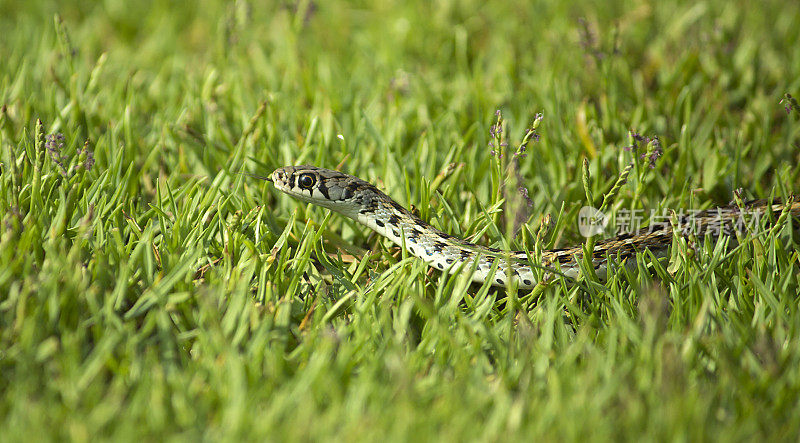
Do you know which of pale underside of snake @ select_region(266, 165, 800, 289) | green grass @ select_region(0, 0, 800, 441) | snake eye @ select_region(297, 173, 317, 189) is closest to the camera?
green grass @ select_region(0, 0, 800, 441)

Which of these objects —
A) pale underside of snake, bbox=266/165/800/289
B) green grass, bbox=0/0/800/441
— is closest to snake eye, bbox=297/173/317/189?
pale underside of snake, bbox=266/165/800/289

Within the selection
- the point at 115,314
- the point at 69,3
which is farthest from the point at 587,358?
the point at 69,3

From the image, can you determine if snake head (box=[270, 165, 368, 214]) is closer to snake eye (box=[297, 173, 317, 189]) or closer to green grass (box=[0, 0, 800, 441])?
snake eye (box=[297, 173, 317, 189])

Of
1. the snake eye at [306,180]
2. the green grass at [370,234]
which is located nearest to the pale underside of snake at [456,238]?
the snake eye at [306,180]

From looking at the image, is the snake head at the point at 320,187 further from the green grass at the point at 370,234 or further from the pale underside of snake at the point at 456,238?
the green grass at the point at 370,234

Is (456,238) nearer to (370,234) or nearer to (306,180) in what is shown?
(370,234)

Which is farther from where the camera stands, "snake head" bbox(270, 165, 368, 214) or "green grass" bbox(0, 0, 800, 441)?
"snake head" bbox(270, 165, 368, 214)

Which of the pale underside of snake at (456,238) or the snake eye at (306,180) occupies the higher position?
the snake eye at (306,180)
